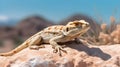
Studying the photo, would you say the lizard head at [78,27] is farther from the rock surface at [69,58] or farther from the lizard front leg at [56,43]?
the rock surface at [69,58]

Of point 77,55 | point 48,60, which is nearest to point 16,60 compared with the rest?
point 48,60

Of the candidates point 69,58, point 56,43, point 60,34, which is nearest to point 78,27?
point 60,34

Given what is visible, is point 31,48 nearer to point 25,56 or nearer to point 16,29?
point 25,56

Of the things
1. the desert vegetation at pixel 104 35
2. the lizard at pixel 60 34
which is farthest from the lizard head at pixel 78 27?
the desert vegetation at pixel 104 35

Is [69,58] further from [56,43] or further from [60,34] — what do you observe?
[60,34]

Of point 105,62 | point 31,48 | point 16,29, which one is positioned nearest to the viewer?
point 105,62

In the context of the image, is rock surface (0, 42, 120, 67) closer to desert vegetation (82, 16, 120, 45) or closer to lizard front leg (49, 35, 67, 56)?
lizard front leg (49, 35, 67, 56)
